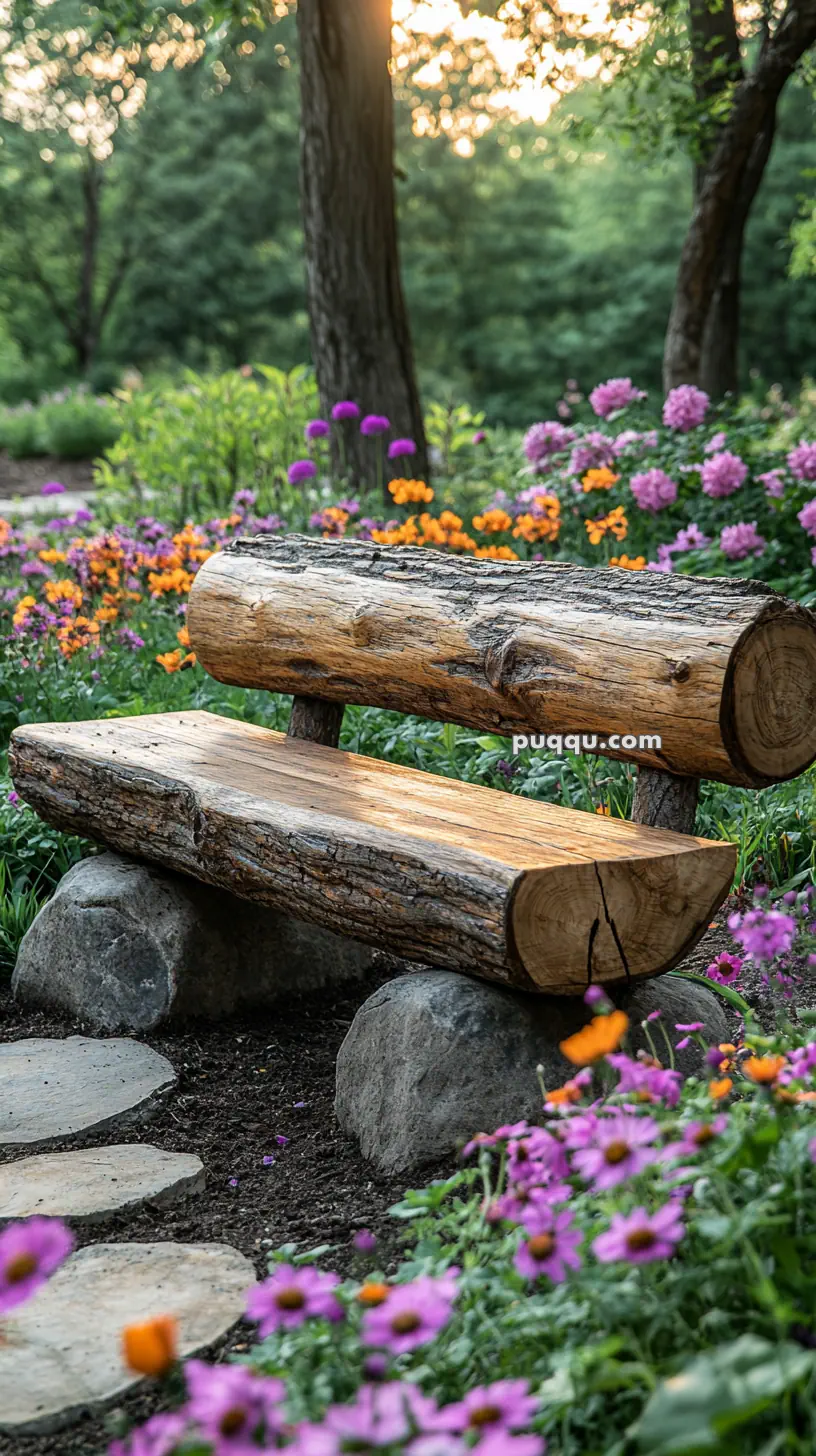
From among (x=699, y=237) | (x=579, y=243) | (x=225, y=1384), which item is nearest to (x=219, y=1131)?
(x=225, y=1384)

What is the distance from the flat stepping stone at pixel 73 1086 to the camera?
2.77 metres

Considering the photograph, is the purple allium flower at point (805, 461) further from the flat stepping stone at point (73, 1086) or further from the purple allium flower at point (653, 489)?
the flat stepping stone at point (73, 1086)

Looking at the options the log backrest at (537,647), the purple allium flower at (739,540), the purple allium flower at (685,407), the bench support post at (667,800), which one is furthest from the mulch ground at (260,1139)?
the purple allium flower at (685,407)

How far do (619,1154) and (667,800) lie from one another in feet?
4.82

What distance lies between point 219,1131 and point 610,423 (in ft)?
14.0

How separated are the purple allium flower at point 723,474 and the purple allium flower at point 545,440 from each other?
91 cm

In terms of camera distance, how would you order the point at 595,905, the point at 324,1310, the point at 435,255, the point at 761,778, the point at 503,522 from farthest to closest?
the point at 435,255 < the point at 503,522 < the point at 761,778 < the point at 595,905 < the point at 324,1310

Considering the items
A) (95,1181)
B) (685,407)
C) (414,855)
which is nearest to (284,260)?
(685,407)

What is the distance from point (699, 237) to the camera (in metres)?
7.80

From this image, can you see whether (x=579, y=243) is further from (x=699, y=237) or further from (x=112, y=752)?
(x=112, y=752)

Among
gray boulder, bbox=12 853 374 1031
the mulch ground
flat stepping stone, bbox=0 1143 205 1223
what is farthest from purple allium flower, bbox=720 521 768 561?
flat stepping stone, bbox=0 1143 205 1223

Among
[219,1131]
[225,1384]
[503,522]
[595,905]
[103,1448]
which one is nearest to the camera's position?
[225,1384]

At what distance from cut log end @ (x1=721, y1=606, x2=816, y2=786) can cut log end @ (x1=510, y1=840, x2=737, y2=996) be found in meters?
0.18

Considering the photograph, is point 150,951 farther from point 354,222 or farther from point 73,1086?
point 354,222
